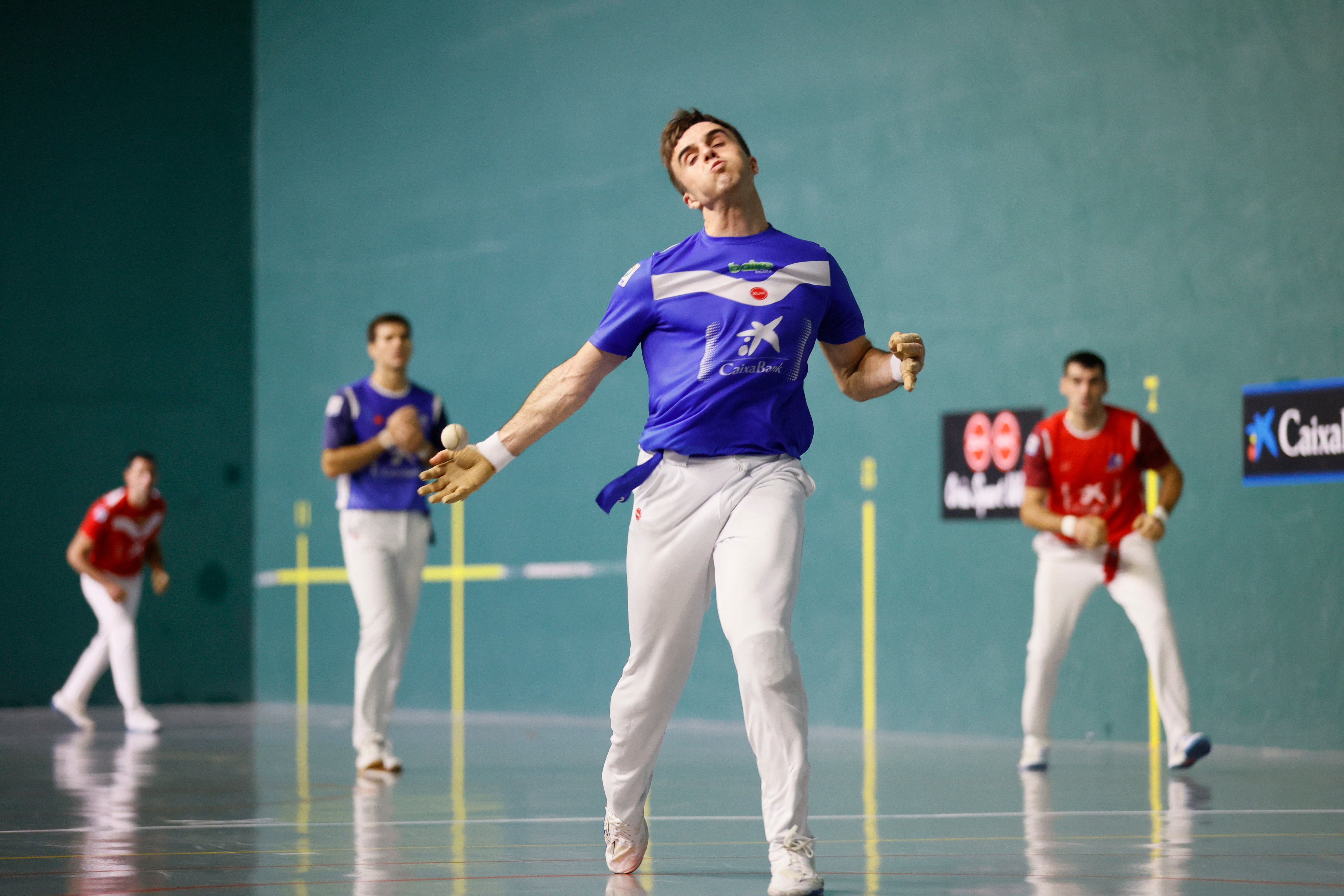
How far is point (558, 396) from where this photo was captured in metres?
4.45

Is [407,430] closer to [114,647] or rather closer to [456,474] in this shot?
[456,474]

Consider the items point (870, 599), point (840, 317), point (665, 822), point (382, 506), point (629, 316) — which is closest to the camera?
point (629, 316)

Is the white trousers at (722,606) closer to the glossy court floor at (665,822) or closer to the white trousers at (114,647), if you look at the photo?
the glossy court floor at (665,822)

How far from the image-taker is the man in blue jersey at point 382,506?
7555 millimetres

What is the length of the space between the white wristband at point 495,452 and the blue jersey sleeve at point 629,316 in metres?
0.35

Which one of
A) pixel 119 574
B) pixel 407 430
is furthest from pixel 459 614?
pixel 407 430

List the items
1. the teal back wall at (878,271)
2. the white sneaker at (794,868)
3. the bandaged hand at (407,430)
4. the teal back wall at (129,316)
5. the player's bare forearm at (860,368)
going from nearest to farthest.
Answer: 1. the white sneaker at (794,868)
2. the player's bare forearm at (860,368)
3. the bandaged hand at (407,430)
4. the teal back wall at (878,271)
5. the teal back wall at (129,316)

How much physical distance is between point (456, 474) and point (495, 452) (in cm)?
12

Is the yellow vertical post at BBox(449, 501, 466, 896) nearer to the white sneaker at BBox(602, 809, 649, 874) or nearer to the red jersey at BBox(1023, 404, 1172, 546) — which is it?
the red jersey at BBox(1023, 404, 1172, 546)

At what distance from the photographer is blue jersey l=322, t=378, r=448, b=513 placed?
774 centimetres

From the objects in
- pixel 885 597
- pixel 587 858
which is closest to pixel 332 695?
pixel 885 597

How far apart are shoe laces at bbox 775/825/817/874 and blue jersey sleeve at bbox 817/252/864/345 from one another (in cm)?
128

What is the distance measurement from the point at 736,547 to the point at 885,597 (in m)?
6.11

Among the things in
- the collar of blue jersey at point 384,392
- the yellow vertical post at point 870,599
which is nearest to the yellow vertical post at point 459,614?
the yellow vertical post at point 870,599
